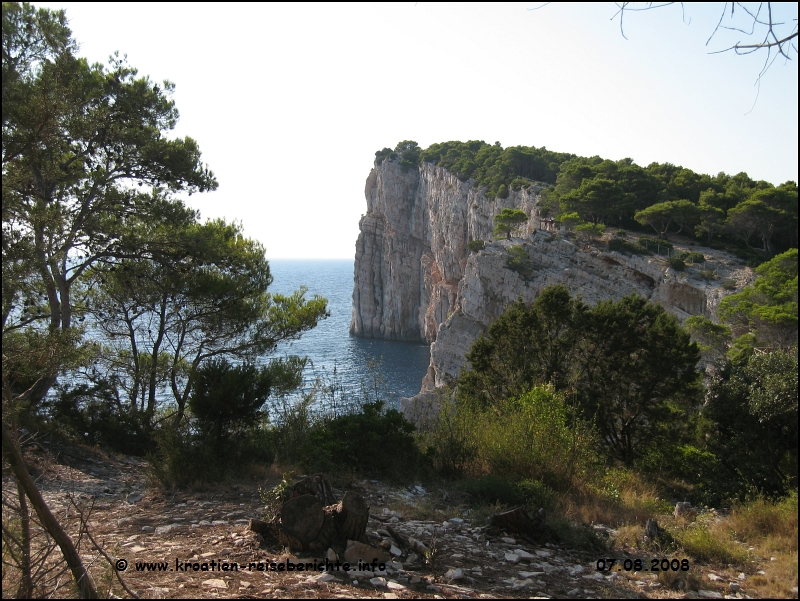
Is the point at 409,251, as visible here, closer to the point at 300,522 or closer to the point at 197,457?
the point at 197,457

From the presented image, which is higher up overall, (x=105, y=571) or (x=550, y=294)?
(x=550, y=294)

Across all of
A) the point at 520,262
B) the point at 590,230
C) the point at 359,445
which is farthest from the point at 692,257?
the point at 359,445

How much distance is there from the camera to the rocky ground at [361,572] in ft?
12.1

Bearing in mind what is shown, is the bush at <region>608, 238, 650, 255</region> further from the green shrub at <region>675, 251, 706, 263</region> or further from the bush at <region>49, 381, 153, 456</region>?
the bush at <region>49, 381, 153, 456</region>

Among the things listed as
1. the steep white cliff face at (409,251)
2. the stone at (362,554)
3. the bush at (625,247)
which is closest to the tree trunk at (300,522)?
the stone at (362,554)

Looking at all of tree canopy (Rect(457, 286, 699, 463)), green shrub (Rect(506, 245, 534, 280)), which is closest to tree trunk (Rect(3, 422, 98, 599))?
tree canopy (Rect(457, 286, 699, 463))

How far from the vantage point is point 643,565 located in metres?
4.51

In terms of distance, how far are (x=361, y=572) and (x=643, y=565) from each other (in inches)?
92.7

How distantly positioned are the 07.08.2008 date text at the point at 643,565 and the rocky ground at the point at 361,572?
7 centimetres

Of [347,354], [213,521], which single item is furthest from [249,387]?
[347,354]

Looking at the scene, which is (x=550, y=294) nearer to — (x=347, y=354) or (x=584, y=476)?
(x=584, y=476)

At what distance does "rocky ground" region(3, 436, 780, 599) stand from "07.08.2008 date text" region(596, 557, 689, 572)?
7 cm

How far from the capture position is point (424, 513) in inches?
228

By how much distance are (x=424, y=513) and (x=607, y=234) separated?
28.8 m
